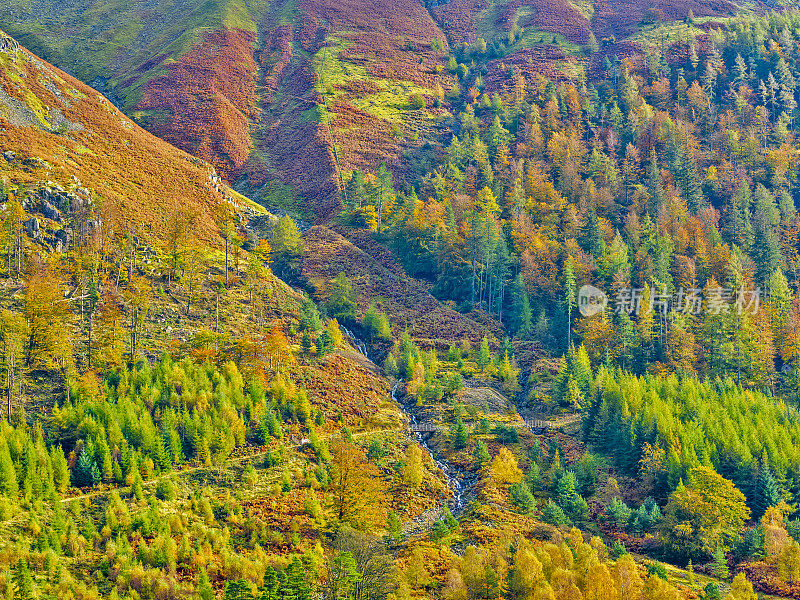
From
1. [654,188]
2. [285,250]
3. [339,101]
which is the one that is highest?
[339,101]

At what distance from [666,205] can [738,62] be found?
59.4 m

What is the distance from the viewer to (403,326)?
9738 cm

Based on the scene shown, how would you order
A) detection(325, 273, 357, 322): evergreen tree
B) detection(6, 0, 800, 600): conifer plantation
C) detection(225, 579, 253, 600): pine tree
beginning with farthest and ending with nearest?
detection(325, 273, 357, 322): evergreen tree < detection(6, 0, 800, 600): conifer plantation < detection(225, 579, 253, 600): pine tree

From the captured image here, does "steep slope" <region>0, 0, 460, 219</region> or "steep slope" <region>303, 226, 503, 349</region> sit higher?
"steep slope" <region>0, 0, 460, 219</region>

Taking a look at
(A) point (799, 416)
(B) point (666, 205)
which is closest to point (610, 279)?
(B) point (666, 205)

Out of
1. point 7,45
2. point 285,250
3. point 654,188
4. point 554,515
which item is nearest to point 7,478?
point 554,515

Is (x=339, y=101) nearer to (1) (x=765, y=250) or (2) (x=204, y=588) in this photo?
(1) (x=765, y=250)

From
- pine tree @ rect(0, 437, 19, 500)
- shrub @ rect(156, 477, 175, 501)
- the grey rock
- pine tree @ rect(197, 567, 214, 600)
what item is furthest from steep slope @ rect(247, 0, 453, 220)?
pine tree @ rect(197, 567, 214, 600)

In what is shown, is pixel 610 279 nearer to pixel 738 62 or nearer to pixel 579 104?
pixel 579 104

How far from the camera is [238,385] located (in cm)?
6681

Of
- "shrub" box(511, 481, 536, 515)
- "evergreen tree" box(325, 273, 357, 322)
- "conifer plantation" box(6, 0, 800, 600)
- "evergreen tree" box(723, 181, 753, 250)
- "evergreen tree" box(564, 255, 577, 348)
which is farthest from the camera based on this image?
"evergreen tree" box(723, 181, 753, 250)

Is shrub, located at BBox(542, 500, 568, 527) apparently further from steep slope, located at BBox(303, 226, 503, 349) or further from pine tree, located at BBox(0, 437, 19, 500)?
pine tree, located at BBox(0, 437, 19, 500)

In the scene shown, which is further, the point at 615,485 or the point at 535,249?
the point at 535,249

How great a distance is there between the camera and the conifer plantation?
172ft
